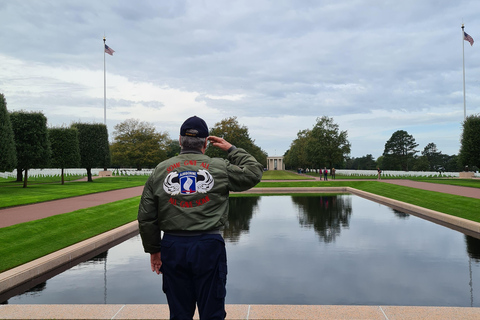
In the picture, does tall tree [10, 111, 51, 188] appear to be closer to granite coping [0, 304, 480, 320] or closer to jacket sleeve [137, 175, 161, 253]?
granite coping [0, 304, 480, 320]

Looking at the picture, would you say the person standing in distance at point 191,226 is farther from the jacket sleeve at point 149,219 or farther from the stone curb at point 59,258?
the stone curb at point 59,258

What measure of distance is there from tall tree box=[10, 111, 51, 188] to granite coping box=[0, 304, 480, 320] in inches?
1117

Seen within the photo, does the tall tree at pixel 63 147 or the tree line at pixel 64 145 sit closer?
the tree line at pixel 64 145

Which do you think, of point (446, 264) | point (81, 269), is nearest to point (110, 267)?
point (81, 269)

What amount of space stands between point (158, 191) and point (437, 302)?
15.5 ft

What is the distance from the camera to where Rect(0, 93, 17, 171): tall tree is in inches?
936

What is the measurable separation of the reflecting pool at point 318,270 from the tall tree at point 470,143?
111 ft

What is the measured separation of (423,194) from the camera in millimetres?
20391

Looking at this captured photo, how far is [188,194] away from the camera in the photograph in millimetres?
2879

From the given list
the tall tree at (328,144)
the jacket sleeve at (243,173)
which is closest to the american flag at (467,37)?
the tall tree at (328,144)

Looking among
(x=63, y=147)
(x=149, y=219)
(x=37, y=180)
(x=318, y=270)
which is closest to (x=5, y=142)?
(x=63, y=147)

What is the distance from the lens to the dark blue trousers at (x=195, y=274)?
2791 mm

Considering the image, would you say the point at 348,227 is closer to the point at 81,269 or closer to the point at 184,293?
the point at 81,269

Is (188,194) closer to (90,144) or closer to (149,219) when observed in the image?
(149,219)
